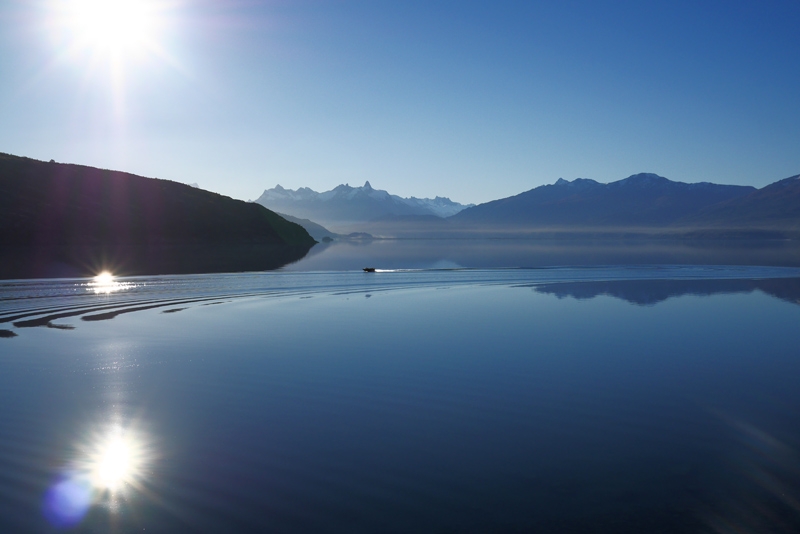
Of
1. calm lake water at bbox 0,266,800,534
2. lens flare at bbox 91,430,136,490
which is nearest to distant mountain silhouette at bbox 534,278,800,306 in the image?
calm lake water at bbox 0,266,800,534

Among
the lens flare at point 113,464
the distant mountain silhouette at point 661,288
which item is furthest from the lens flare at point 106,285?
the distant mountain silhouette at point 661,288

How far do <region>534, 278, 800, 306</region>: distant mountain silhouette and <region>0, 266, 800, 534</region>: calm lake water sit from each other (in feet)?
46.8

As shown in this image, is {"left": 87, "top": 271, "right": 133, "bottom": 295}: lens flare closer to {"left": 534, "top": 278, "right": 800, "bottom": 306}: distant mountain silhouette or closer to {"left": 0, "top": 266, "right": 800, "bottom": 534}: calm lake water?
→ {"left": 0, "top": 266, "right": 800, "bottom": 534}: calm lake water

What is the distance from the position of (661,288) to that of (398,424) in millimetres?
48420

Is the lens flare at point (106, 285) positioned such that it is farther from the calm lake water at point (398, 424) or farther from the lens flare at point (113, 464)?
the lens flare at point (113, 464)

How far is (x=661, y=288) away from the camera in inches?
2242

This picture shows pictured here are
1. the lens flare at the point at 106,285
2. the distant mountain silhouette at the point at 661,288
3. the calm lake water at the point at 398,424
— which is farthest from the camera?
the lens flare at the point at 106,285

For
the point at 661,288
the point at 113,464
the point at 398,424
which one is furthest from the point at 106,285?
the point at 661,288

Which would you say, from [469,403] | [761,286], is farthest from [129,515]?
[761,286]

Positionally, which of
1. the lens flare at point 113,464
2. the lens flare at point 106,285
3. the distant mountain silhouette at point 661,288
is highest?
the lens flare at point 106,285

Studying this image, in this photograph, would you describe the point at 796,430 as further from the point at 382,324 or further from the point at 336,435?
the point at 382,324

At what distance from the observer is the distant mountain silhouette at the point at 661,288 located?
162 feet

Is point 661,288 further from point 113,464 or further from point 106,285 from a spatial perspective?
point 113,464

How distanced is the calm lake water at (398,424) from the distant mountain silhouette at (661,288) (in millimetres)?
14276
